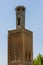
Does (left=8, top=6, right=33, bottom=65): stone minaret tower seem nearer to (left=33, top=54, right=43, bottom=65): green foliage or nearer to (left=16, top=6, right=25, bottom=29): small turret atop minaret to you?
(left=16, top=6, right=25, bottom=29): small turret atop minaret

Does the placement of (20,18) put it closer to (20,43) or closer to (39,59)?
(20,43)

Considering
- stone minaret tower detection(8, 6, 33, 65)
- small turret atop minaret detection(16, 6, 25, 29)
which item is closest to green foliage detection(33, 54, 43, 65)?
stone minaret tower detection(8, 6, 33, 65)

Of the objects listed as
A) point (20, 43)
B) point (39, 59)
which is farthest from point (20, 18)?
point (39, 59)

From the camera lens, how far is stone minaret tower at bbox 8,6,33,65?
44.6 feet

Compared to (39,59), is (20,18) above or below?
above

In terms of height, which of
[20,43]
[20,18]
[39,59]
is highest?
[20,18]

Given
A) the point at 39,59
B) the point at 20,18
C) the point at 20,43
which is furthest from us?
the point at 39,59

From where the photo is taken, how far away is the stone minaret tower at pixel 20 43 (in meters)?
13.6

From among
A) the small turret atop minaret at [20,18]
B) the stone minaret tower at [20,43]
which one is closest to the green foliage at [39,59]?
the stone minaret tower at [20,43]

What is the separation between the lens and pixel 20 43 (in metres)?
13.7

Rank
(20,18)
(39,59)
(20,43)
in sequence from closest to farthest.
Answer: (20,43) < (20,18) < (39,59)

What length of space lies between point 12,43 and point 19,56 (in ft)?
2.95

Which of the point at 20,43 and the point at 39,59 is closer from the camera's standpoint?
the point at 20,43

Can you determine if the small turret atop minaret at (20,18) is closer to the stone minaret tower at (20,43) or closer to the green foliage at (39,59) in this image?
the stone minaret tower at (20,43)
